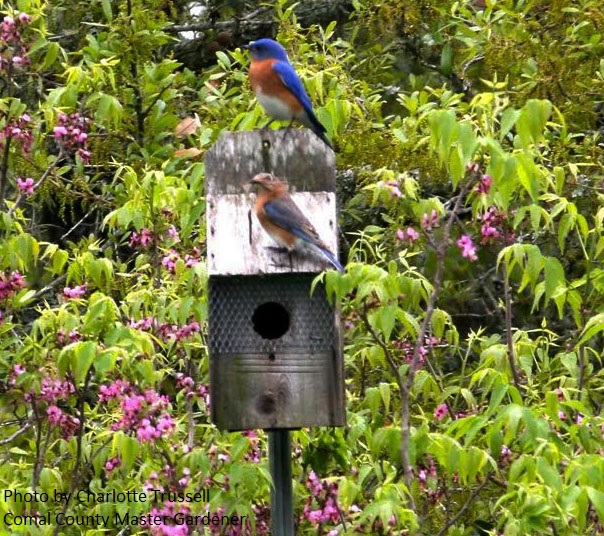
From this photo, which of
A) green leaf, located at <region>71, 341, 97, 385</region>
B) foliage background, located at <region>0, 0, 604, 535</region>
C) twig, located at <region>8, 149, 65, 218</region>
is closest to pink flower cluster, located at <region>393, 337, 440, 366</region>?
foliage background, located at <region>0, 0, 604, 535</region>

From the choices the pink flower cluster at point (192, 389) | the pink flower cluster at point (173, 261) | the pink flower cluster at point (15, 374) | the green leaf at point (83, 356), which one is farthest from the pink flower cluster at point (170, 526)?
the pink flower cluster at point (173, 261)

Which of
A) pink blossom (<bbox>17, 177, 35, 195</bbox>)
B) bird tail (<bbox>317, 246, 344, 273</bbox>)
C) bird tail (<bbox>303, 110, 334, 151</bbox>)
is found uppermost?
bird tail (<bbox>303, 110, 334, 151</bbox>)

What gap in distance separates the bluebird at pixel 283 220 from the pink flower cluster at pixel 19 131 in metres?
1.27

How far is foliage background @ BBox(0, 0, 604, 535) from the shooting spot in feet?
14.8

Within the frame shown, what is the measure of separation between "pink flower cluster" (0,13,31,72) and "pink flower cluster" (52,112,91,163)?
0.26m

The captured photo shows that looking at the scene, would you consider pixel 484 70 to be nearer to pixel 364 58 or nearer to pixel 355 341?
pixel 364 58

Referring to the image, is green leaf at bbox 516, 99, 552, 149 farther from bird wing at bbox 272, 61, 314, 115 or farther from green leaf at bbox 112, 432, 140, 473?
green leaf at bbox 112, 432, 140, 473

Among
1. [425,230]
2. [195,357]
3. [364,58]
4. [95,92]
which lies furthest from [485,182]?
[364,58]

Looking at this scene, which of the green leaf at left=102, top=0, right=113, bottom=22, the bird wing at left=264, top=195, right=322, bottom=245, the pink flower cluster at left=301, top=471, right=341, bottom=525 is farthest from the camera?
the green leaf at left=102, top=0, right=113, bottom=22

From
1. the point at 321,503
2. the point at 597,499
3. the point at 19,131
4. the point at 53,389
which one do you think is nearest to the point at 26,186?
the point at 19,131

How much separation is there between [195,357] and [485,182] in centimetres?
138

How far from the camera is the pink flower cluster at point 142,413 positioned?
15.5 ft

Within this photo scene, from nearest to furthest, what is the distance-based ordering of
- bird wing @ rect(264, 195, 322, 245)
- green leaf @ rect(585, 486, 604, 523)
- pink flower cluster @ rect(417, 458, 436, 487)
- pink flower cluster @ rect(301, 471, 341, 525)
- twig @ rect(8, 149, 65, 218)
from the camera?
green leaf @ rect(585, 486, 604, 523), bird wing @ rect(264, 195, 322, 245), pink flower cluster @ rect(301, 471, 341, 525), pink flower cluster @ rect(417, 458, 436, 487), twig @ rect(8, 149, 65, 218)

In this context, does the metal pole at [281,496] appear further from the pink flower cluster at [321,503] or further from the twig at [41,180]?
the twig at [41,180]
